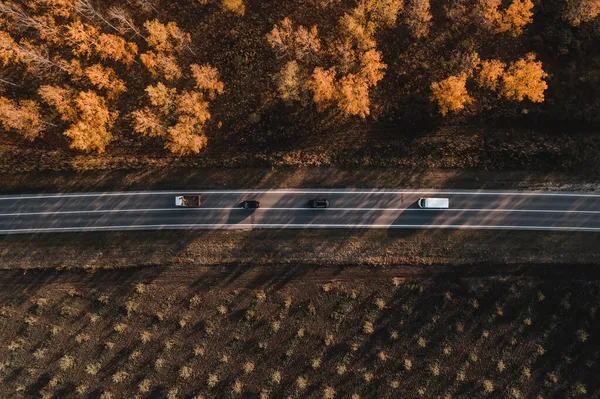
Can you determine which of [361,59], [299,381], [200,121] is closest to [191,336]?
[299,381]

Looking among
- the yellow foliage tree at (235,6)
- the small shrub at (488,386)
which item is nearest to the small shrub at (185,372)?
the small shrub at (488,386)

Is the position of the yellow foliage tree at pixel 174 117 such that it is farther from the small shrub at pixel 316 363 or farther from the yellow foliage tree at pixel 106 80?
the small shrub at pixel 316 363

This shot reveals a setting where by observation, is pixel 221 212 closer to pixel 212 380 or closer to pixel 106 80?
pixel 106 80

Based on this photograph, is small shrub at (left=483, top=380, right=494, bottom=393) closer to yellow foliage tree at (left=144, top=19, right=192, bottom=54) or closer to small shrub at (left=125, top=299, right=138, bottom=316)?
small shrub at (left=125, top=299, right=138, bottom=316)

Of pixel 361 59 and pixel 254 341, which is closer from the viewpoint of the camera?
pixel 361 59

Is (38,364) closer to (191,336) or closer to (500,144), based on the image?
(191,336)

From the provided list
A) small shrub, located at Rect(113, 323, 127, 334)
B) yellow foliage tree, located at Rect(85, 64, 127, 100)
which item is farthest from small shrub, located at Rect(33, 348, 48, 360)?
yellow foliage tree, located at Rect(85, 64, 127, 100)

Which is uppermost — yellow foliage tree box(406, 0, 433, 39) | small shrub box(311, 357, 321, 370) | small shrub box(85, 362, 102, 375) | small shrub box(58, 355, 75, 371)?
yellow foliage tree box(406, 0, 433, 39)
